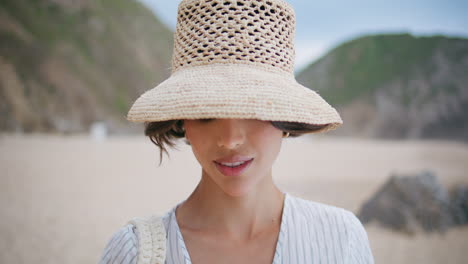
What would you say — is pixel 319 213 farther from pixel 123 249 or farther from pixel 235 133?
pixel 123 249

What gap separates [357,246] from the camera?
1.29 m

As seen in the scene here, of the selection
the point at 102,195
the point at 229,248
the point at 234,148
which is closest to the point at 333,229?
the point at 229,248

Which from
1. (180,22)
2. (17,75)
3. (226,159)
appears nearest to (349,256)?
(226,159)

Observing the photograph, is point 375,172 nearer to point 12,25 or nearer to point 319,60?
point 12,25

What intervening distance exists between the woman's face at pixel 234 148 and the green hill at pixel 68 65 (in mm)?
21087

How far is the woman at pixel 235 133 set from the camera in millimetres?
1110

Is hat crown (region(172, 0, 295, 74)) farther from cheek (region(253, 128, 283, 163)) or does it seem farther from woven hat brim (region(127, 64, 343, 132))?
cheek (region(253, 128, 283, 163))

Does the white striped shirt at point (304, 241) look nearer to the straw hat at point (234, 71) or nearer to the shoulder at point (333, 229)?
the shoulder at point (333, 229)

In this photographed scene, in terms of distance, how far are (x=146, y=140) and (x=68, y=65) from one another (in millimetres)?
8419

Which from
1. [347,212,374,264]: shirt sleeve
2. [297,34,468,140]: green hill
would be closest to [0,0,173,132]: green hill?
[297,34,468,140]: green hill

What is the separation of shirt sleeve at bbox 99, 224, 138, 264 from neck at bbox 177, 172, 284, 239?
0.68 feet

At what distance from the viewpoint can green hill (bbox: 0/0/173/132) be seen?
20672 millimetres

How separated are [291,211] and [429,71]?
45.2m

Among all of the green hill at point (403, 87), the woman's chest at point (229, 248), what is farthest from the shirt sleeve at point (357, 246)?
the green hill at point (403, 87)
